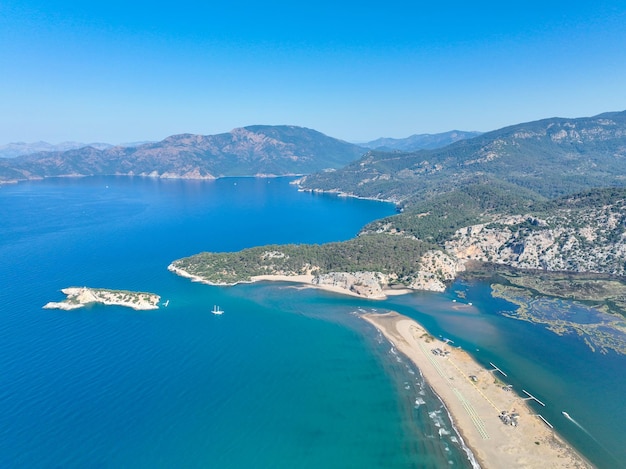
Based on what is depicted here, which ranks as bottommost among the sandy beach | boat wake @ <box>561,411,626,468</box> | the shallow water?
boat wake @ <box>561,411,626,468</box>

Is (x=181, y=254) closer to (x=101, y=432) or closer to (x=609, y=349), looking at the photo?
(x=101, y=432)

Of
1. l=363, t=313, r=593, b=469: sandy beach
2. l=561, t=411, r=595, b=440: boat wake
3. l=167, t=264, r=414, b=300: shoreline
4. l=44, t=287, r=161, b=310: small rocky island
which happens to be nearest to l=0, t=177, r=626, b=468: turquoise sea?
l=561, t=411, r=595, b=440: boat wake

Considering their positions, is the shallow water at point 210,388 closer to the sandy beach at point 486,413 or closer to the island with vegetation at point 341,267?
the sandy beach at point 486,413

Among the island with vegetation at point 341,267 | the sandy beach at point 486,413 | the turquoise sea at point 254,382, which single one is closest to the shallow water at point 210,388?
the turquoise sea at point 254,382

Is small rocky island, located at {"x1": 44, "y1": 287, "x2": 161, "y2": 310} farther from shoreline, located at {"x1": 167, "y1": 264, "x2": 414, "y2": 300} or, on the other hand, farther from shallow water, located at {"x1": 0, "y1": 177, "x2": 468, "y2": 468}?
shoreline, located at {"x1": 167, "y1": 264, "x2": 414, "y2": 300}

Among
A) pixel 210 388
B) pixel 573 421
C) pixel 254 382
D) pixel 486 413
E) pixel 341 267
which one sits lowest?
pixel 573 421

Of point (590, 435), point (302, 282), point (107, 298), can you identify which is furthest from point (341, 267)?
point (590, 435)

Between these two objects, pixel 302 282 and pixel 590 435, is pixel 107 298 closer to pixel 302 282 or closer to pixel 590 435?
pixel 302 282
